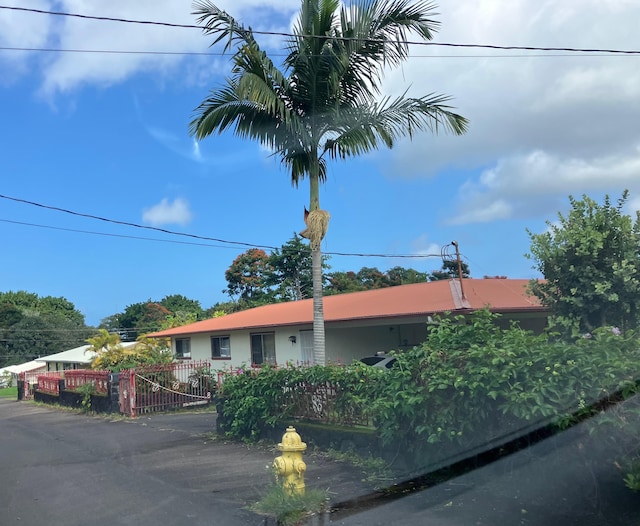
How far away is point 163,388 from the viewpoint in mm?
17516

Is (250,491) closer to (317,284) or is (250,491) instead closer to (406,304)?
(317,284)

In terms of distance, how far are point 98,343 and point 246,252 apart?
938 inches

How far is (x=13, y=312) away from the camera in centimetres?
6500

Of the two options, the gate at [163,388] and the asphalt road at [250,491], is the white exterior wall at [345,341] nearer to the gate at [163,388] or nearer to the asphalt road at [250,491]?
the gate at [163,388]

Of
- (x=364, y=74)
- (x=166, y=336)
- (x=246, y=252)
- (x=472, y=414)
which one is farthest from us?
(x=246, y=252)

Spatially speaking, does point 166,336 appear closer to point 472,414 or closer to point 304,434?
point 304,434

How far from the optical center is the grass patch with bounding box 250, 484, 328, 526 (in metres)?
5.90

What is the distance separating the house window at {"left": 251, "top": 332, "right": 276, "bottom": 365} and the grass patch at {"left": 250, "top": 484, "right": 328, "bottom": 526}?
48.5ft

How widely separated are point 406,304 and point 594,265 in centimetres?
795

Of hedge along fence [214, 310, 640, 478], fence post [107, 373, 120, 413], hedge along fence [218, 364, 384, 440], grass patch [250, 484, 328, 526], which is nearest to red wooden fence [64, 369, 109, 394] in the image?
→ fence post [107, 373, 120, 413]

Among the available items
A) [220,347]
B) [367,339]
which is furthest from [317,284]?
[220,347]

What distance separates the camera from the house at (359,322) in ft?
53.7

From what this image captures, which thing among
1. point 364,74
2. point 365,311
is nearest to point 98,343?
point 365,311

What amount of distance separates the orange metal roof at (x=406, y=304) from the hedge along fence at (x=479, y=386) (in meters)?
6.85
